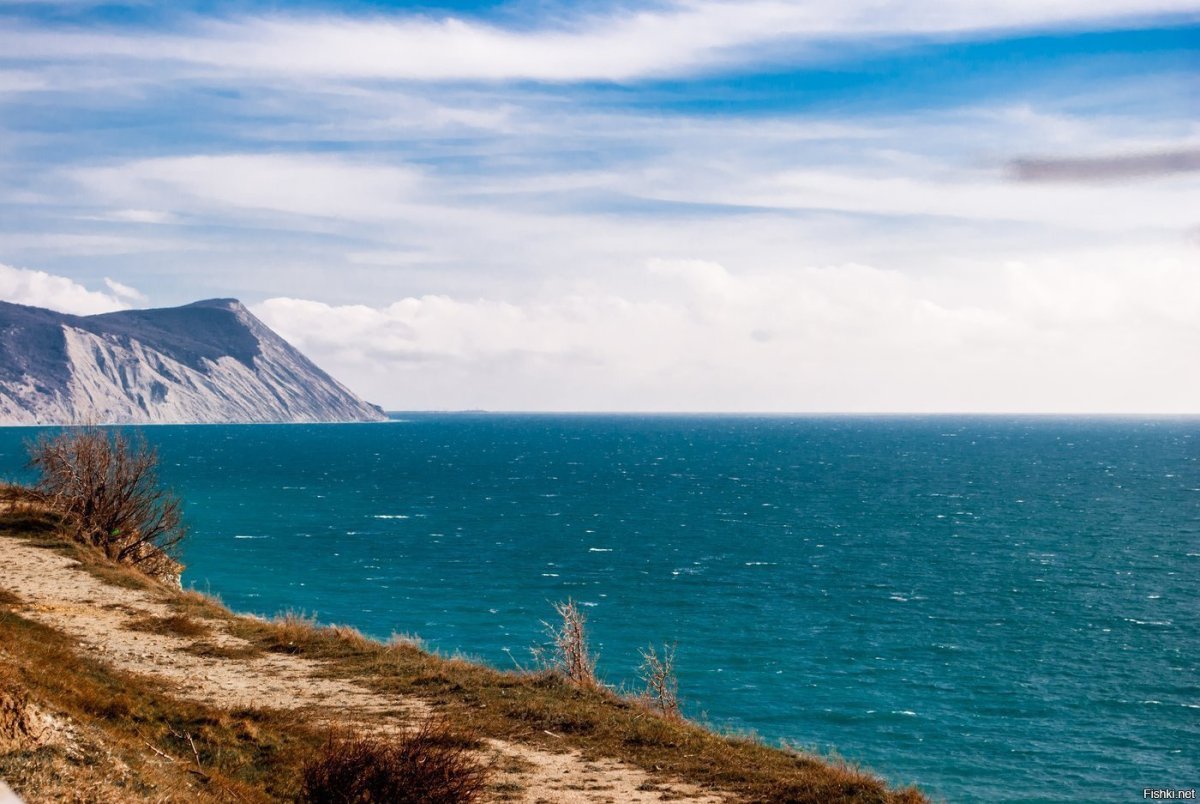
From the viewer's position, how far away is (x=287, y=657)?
25906mm

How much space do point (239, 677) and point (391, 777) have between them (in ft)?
39.5

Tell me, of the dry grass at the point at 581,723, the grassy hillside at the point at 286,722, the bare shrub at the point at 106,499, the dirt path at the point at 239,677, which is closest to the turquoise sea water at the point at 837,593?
the dry grass at the point at 581,723

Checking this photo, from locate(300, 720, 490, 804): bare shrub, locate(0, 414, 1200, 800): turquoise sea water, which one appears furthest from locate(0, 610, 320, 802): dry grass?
locate(0, 414, 1200, 800): turquoise sea water

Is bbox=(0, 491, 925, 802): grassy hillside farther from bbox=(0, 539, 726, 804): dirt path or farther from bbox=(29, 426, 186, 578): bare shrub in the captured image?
bbox=(29, 426, 186, 578): bare shrub

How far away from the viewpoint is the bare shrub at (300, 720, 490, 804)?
13.1 meters

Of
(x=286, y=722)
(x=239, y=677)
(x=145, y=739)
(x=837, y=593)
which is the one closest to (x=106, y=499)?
(x=239, y=677)

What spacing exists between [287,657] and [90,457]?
21.8 m

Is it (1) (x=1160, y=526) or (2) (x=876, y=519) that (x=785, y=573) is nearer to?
(2) (x=876, y=519)

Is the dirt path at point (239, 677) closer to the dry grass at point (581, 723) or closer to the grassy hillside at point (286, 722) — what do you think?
the grassy hillside at point (286, 722)

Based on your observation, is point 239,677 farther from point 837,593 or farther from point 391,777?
point 837,593

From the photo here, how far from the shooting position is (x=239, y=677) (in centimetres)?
2322

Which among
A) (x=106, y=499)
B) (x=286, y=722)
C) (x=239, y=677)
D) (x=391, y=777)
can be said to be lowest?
(x=239, y=677)

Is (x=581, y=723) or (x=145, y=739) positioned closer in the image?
(x=145, y=739)

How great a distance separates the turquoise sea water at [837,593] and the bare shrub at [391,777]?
23.5 metres
